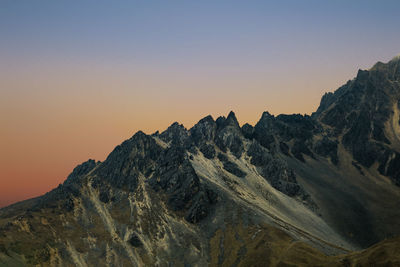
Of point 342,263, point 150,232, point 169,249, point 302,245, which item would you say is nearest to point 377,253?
point 342,263

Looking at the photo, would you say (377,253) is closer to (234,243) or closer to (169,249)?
(234,243)

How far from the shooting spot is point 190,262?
17662cm

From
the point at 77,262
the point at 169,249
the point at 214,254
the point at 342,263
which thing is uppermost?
the point at 77,262

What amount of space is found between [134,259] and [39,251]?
42.4 meters

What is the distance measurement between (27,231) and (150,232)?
2366 inches

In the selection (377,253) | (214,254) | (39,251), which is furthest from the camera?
(214,254)

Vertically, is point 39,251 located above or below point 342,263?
above

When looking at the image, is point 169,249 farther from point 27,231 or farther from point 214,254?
point 27,231

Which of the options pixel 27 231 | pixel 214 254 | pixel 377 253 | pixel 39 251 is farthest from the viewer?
pixel 214 254

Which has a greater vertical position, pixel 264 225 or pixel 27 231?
pixel 27 231

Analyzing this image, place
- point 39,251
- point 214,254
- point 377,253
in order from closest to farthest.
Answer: point 377,253, point 39,251, point 214,254

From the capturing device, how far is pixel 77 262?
15712 cm

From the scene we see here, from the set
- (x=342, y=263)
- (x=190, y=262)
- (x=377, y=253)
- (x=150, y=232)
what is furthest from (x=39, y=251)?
(x=377, y=253)

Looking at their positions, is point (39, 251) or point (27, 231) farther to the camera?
point (27, 231)
